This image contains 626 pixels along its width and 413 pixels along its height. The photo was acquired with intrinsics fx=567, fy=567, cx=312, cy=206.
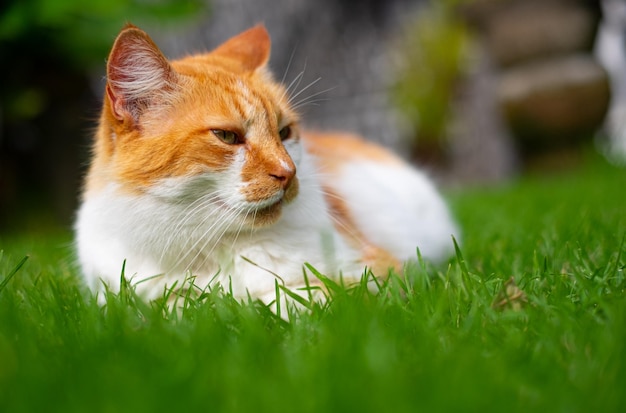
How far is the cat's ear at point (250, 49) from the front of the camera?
191 cm

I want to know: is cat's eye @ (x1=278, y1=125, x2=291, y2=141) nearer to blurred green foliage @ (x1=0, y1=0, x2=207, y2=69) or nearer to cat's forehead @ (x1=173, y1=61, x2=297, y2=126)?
cat's forehead @ (x1=173, y1=61, x2=297, y2=126)

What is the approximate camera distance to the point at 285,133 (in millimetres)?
1688

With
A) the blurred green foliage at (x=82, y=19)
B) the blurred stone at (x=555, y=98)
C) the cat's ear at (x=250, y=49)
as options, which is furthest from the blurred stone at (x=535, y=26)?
the cat's ear at (x=250, y=49)

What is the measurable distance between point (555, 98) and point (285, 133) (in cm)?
431

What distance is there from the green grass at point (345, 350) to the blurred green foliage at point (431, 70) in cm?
933

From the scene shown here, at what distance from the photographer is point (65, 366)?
2.98 ft

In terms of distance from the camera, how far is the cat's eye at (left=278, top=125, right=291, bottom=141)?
5.48ft

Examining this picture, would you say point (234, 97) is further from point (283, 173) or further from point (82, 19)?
point (82, 19)

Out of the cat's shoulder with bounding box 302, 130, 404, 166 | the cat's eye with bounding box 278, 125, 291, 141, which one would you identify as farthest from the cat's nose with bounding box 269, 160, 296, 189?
the cat's shoulder with bounding box 302, 130, 404, 166

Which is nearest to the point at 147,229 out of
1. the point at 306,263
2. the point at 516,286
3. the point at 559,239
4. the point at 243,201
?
the point at 243,201

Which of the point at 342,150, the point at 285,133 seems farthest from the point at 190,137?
the point at 342,150

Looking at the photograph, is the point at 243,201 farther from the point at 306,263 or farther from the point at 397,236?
the point at 397,236

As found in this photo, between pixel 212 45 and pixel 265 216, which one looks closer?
pixel 265 216

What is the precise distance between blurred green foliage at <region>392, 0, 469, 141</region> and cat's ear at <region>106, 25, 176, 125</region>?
9375mm
